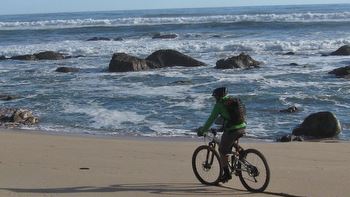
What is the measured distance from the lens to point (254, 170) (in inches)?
269

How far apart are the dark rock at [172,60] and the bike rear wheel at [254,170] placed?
17988mm

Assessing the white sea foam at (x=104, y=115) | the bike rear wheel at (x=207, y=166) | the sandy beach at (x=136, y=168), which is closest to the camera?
the sandy beach at (x=136, y=168)

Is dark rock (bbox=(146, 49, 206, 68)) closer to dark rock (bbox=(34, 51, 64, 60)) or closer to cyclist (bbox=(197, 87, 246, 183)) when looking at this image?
dark rock (bbox=(34, 51, 64, 60))

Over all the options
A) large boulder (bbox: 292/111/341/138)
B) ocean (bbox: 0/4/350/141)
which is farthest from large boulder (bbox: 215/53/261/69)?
large boulder (bbox: 292/111/341/138)

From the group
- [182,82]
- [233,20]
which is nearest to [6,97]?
[182,82]

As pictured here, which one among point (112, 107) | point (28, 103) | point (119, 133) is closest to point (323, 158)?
→ point (119, 133)

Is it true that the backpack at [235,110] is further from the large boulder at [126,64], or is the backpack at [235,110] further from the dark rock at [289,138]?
the large boulder at [126,64]

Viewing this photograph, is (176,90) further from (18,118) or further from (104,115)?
(18,118)

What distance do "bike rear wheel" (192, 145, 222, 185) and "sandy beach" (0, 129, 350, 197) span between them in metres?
0.13

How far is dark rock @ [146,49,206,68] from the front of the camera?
24.9 metres

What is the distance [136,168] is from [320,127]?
16.2ft

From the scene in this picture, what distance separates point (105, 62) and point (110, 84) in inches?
315

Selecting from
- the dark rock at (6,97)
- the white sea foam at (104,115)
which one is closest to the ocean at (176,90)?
the white sea foam at (104,115)

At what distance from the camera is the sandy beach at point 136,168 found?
7.01m
